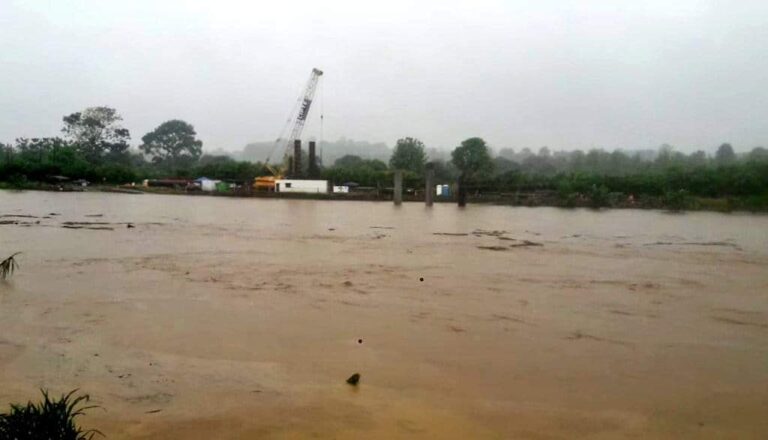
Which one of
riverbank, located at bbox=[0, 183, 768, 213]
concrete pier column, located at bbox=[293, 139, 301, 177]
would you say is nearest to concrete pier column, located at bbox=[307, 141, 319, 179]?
concrete pier column, located at bbox=[293, 139, 301, 177]

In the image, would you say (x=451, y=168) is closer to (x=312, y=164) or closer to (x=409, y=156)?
(x=409, y=156)

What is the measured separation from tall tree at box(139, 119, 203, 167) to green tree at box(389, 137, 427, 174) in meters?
38.7

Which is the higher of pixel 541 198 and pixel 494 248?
pixel 541 198

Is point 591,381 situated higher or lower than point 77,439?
lower

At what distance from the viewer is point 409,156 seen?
64625 millimetres

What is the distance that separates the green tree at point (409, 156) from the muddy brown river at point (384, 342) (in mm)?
49535

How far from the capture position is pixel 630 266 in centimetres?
1369

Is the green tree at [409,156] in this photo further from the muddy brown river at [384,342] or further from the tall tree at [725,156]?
the muddy brown river at [384,342]

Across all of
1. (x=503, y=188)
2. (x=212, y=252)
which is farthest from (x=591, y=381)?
(x=503, y=188)

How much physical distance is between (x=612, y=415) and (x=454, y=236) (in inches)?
581

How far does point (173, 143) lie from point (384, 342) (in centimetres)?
9287

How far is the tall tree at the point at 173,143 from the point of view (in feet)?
307

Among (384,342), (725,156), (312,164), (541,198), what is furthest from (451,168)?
(384,342)

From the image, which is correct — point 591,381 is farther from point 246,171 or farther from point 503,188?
point 246,171
